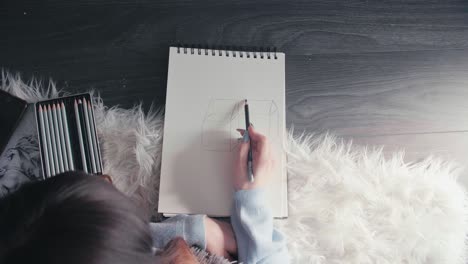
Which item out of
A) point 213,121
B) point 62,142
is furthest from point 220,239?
point 62,142

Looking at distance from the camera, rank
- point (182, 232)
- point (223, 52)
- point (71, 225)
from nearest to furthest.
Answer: point (71, 225) < point (182, 232) < point (223, 52)

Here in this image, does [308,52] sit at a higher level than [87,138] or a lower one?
higher

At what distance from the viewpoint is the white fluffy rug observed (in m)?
0.68

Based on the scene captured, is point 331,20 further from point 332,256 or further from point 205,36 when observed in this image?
point 332,256

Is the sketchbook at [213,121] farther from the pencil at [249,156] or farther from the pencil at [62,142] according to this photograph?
the pencil at [62,142]

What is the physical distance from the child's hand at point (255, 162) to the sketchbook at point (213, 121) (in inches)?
0.9

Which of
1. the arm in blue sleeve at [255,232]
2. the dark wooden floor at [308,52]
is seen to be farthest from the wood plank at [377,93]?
the arm in blue sleeve at [255,232]

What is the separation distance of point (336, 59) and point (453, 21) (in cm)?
24

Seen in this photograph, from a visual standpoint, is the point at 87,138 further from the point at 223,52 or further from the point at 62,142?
the point at 223,52

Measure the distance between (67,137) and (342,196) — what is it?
468 mm

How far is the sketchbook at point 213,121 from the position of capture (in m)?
0.68

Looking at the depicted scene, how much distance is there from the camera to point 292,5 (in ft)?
2.53

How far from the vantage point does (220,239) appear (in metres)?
0.64

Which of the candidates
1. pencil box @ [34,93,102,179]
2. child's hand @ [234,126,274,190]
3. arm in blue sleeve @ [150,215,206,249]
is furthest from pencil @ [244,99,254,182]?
pencil box @ [34,93,102,179]
